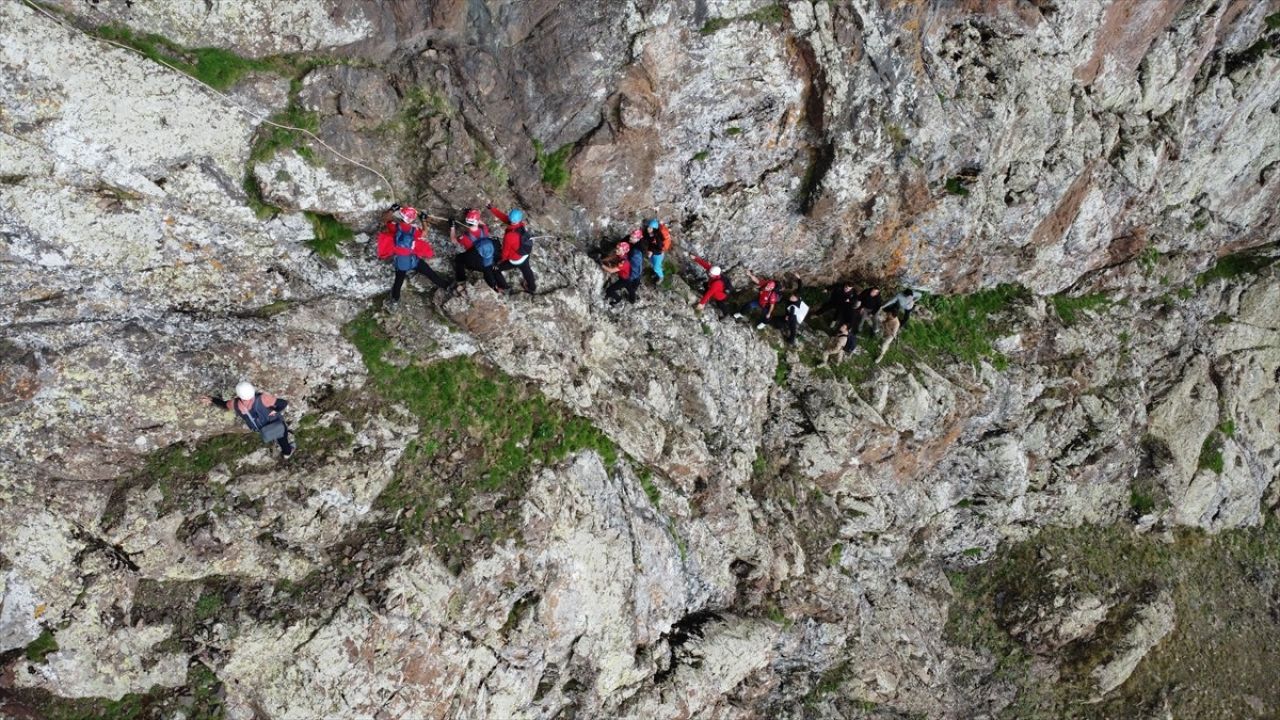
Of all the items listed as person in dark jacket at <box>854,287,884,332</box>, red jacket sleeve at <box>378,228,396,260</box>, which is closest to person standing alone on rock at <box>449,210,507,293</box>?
red jacket sleeve at <box>378,228,396,260</box>

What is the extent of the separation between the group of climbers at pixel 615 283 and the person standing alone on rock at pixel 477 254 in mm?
21

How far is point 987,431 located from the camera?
955 inches

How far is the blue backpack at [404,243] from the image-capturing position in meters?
14.4

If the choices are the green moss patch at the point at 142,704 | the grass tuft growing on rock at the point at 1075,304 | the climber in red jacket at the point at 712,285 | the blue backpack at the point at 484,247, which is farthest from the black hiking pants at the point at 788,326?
the green moss patch at the point at 142,704

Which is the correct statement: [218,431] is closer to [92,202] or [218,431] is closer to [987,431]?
[92,202]

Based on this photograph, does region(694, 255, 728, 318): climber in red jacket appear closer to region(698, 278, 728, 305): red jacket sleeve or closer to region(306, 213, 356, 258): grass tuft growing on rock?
region(698, 278, 728, 305): red jacket sleeve

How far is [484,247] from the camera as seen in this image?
49.1 feet

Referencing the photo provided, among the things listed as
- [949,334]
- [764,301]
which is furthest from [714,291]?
[949,334]

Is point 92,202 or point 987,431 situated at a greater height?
point 92,202

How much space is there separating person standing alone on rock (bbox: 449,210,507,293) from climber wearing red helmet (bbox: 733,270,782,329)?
779cm

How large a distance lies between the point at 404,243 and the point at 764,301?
1014cm

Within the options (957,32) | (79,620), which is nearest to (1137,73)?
(957,32)

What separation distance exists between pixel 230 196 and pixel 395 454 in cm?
629

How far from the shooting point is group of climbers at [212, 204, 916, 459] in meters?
13.9
